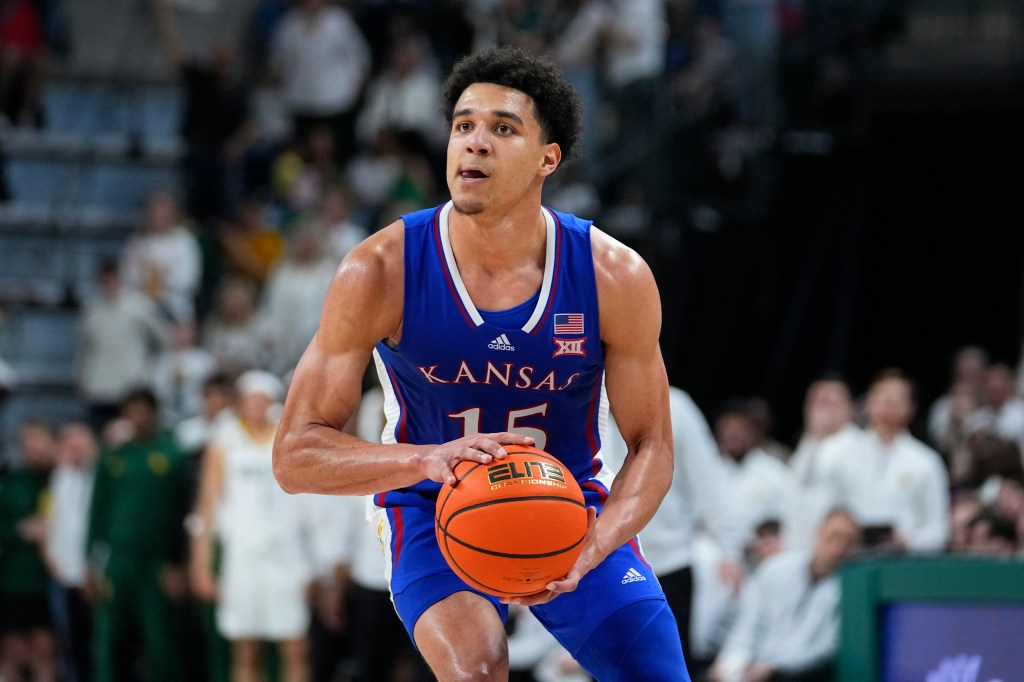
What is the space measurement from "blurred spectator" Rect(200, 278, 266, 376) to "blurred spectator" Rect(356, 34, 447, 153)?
2380 millimetres

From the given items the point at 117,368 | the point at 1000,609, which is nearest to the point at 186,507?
the point at 117,368

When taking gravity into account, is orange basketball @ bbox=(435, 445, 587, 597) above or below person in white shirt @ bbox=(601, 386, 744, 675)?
above

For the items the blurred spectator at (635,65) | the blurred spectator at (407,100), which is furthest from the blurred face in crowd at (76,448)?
the blurred spectator at (635,65)

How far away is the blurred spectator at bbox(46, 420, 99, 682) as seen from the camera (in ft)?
41.0

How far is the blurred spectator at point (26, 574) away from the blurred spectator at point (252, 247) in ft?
8.80

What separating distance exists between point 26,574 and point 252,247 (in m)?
3.72

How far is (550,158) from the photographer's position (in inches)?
204

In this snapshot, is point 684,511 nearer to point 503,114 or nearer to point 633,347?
point 633,347

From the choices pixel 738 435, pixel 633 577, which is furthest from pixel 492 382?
pixel 738 435

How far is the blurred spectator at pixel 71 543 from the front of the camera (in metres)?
12.5

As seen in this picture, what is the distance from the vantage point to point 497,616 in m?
4.89

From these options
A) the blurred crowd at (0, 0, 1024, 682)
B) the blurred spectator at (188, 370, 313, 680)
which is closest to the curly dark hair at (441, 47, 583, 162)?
the blurred crowd at (0, 0, 1024, 682)

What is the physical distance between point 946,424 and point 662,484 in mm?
7524

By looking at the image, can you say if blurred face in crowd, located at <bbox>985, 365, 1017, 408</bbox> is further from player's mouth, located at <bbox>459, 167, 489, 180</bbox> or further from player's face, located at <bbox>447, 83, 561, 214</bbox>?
player's mouth, located at <bbox>459, 167, 489, 180</bbox>
